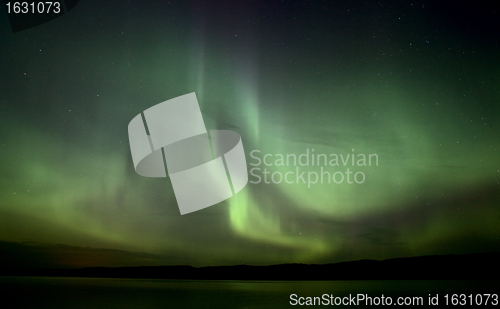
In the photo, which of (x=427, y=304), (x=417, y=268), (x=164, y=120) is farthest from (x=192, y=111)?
(x=417, y=268)

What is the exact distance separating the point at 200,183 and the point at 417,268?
6248mm

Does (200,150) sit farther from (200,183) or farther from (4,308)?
(4,308)

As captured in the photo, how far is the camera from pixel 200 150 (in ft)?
22.2

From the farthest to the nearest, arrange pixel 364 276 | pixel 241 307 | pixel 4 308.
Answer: pixel 364 276
pixel 4 308
pixel 241 307

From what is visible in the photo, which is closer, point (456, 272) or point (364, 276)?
point (364, 276)

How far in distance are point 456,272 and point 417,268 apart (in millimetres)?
943

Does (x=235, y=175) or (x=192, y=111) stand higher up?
(x=192, y=111)

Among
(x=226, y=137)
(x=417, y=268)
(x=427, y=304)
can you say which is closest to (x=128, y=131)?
(x=226, y=137)

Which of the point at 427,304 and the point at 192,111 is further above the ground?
the point at 192,111

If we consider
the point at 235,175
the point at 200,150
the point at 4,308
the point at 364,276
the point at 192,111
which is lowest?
the point at 4,308

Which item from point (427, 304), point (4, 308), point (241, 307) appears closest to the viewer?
point (427, 304)

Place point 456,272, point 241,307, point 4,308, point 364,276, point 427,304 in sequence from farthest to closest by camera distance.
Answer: point 456,272
point 364,276
point 4,308
point 241,307
point 427,304

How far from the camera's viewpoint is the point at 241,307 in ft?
24.6

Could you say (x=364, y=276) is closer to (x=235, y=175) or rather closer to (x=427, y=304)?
(x=427, y=304)
